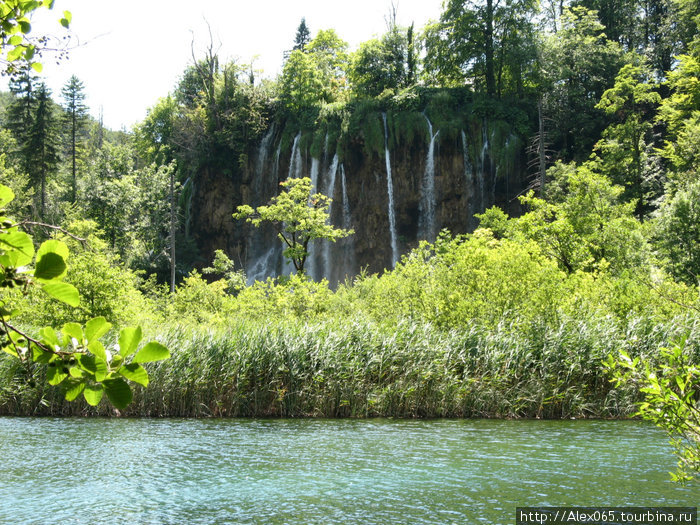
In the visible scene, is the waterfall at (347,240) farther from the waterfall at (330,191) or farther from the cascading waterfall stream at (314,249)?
the cascading waterfall stream at (314,249)

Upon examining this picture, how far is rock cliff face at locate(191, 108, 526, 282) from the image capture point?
37500mm

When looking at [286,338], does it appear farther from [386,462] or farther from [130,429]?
[386,462]

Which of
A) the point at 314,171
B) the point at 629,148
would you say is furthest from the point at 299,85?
the point at 629,148

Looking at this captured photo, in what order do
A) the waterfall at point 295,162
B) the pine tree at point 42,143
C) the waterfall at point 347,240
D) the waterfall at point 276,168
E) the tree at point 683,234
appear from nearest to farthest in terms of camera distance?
the tree at point 683,234, the waterfall at point 347,240, the waterfall at point 295,162, the waterfall at point 276,168, the pine tree at point 42,143

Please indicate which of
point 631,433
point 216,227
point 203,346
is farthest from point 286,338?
point 216,227

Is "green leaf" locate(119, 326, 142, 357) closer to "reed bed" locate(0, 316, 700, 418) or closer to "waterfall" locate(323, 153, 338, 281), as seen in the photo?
"reed bed" locate(0, 316, 700, 418)

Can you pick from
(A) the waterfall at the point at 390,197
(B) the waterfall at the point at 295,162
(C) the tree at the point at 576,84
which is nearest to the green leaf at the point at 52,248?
(A) the waterfall at the point at 390,197

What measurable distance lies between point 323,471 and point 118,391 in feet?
28.5

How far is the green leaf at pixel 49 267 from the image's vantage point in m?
1.60

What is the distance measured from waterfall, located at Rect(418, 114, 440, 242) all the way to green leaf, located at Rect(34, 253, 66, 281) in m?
36.6

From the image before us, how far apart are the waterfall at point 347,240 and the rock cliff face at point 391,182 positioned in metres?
0.07

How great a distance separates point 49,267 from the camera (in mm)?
1618

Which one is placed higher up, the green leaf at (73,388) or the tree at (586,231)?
the tree at (586,231)

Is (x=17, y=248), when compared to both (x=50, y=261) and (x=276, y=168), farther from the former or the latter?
(x=276, y=168)
